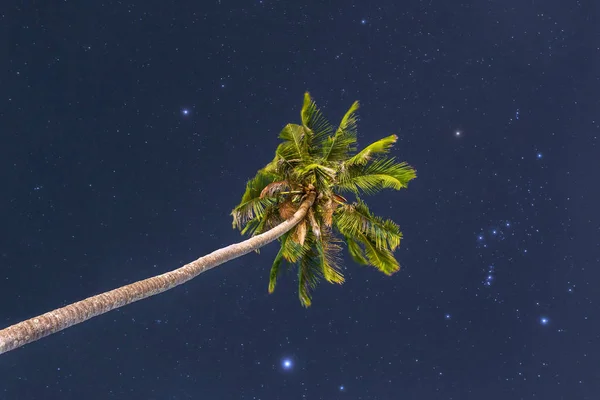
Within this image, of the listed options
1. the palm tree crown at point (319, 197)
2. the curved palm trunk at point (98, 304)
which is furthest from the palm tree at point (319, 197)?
the curved palm trunk at point (98, 304)

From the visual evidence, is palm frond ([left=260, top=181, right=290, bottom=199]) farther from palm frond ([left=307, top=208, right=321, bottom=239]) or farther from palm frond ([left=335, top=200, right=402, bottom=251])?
palm frond ([left=335, top=200, right=402, bottom=251])

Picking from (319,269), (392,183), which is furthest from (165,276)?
(319,269)

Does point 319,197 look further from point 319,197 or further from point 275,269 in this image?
point 275,269

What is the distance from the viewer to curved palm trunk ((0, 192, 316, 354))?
12.1 ft

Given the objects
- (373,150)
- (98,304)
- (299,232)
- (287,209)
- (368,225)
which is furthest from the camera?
(287,209)

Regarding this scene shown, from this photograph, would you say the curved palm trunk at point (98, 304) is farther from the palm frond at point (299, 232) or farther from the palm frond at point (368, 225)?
the palm frond at point (368, 225)

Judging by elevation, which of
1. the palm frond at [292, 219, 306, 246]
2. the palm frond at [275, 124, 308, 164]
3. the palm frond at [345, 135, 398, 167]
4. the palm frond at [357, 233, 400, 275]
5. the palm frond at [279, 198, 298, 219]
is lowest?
the palm frond at [357, 233, 400, 275]

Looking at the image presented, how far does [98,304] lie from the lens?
4480mm

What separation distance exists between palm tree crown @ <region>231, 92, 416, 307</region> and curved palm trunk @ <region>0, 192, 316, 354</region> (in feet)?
9.31

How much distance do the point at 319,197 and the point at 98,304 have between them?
6.39 metres

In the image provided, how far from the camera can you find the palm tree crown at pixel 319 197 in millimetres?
9591

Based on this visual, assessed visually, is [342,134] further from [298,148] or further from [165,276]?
[165,276]

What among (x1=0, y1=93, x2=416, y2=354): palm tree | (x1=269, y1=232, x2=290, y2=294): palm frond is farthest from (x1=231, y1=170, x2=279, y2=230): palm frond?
(x1=269, y1=232, x2=290, y2=294): palm frond

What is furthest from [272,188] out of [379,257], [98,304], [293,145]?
[98,304]
